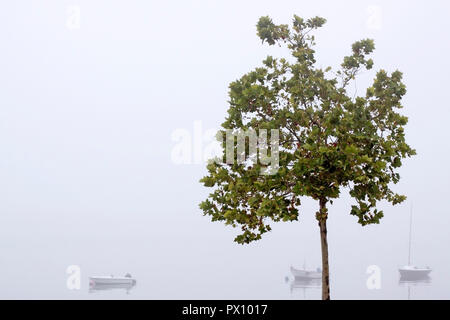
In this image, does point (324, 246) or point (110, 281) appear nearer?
point (324, 246)

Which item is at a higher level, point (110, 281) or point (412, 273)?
point (412, 273)

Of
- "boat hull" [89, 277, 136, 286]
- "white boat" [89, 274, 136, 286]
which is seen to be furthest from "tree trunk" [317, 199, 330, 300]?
"boat hull" [89, 277, 136, 286]

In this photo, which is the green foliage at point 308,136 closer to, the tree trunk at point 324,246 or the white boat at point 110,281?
the tree trunk at point 324,246

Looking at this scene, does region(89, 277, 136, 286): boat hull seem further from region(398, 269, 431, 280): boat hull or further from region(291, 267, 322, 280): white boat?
region(398, 269, 431, 280): boat hull

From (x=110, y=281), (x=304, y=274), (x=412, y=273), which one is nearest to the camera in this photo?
(x=110, y=281)

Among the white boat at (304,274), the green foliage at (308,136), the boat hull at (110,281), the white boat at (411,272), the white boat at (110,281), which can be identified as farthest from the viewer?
the white boat at (304,274)

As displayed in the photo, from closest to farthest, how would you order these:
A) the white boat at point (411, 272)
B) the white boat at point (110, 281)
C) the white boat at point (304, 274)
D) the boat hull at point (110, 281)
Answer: the white boat at point (110, 281) < the boat hull at point (110, 281) < the white boat at point (411, 272) < the white boat at point (304, 274)

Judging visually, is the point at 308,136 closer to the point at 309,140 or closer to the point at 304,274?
the point at 309,140

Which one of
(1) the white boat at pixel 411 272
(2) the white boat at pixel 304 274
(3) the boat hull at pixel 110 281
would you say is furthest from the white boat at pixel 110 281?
(1) the white boat at pixel 411 272

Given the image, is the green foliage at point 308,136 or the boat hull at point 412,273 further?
the boat hull at point 412,273

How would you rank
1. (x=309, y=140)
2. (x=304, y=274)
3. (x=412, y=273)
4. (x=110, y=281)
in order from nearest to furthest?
(x=309, y=140)
(x=110, y=281)
(x=412, y=273)
(x=304, y=274)

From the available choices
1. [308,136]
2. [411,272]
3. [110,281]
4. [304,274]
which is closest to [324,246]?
[308,136]
